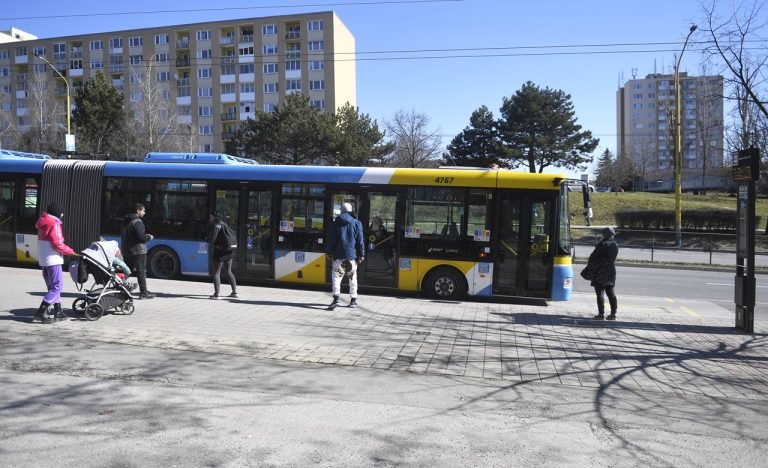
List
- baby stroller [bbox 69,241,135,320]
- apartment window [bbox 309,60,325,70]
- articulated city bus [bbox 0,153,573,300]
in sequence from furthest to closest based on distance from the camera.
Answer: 1. apartment window [bbox 309,60,325,70]
2. articulated city bus [bbox 0,153,573,300]
3. baby stroller [bbox 69,241,135,320]

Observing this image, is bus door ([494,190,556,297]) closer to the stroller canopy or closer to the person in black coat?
the person in black coat

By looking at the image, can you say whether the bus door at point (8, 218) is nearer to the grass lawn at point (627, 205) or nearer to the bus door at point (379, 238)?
the bus door at point (379, 238)

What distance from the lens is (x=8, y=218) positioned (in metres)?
14.9

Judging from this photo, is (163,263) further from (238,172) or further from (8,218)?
(8,218)

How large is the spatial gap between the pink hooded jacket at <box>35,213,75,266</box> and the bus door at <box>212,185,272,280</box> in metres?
5.59

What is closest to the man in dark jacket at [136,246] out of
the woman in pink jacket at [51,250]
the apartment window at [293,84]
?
the woman in pink jacket at [51,250]

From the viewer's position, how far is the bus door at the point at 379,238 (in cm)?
1248

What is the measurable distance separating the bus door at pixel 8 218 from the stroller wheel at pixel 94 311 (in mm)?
8314

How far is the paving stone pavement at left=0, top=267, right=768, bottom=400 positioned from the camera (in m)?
6.68

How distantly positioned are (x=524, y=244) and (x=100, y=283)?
7857 mm

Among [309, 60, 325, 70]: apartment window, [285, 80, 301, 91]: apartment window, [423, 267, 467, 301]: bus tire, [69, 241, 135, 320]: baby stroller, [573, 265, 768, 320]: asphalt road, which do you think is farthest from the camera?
[285, 80, 301, 91]: apartment window

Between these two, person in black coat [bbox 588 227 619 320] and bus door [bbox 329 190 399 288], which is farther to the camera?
bus door [bbox 329 190 399 288]

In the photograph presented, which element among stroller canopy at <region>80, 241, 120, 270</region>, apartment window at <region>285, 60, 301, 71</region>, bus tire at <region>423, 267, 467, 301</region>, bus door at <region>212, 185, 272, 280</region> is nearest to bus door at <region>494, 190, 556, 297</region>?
bus tire at <region>423, 267, 467, 301</region>

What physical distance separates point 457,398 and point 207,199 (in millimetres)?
9725
